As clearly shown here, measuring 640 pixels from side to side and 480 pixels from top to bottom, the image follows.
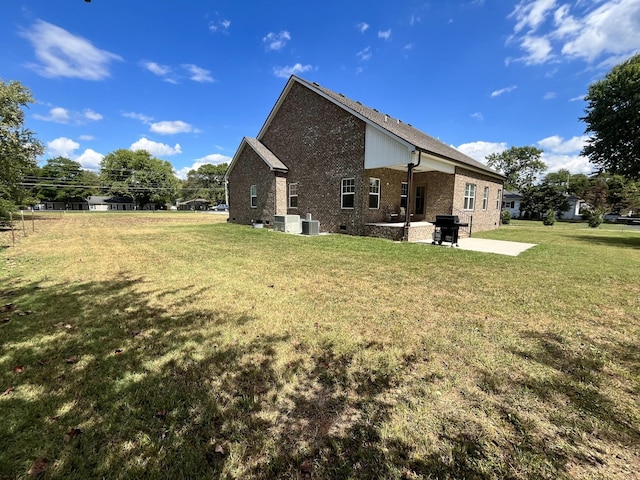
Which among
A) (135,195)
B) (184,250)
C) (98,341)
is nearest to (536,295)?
(98,341)

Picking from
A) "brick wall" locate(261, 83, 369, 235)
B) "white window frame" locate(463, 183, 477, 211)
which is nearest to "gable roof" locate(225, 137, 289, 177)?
"brick wall" locate(261, 83, 369, 235)

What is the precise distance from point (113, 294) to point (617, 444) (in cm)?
681

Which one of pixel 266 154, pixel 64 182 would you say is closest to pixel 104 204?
pixel 64 182

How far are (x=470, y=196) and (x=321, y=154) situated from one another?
9778 mm

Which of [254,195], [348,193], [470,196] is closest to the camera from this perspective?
[348,193]

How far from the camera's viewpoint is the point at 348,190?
14.5m

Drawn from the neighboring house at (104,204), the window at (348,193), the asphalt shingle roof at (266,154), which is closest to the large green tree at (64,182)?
the neighboring house at (104,204)

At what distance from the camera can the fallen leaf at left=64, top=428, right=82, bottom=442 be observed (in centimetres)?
208

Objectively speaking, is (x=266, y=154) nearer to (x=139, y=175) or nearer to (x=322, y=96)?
(x=322, y=96)

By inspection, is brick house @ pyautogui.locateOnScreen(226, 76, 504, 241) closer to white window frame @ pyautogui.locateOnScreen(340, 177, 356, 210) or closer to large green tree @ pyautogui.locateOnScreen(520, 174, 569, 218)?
white window frame @ pyautogui.locateOnScreen(340, 177, 356, 210)

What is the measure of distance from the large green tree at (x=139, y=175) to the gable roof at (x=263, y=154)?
54982mm

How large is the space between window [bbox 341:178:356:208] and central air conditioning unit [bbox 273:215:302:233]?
2.88 meters

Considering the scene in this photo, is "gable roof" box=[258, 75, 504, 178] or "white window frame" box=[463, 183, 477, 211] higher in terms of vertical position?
"gable roof" box=[258, 75, 504, 178]

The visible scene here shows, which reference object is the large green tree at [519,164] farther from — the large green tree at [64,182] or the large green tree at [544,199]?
the large green tree at [64,182]
